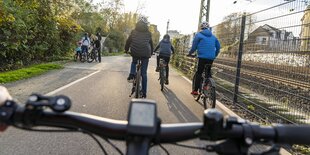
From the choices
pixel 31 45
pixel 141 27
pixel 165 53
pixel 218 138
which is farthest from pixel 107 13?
pixel 218 138

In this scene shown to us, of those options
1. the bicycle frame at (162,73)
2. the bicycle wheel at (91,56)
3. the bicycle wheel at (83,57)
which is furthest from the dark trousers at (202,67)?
the bicycle wheel at (91,56)

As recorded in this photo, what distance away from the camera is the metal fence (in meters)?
5.97

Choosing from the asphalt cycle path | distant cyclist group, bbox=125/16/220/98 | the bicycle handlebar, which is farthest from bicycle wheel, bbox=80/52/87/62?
the bicycle handlebar

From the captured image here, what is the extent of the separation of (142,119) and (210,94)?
7.23 meters

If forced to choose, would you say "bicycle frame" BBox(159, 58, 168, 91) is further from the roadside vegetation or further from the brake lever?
the brake lever

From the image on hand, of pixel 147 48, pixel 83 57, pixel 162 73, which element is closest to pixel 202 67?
pixel 147 48

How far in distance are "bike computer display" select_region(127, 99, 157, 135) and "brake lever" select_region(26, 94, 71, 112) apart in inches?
9.0

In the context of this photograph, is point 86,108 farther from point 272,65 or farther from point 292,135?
point 292,135

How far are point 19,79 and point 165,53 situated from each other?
4804 mm

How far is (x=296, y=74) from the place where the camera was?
19.9 feet

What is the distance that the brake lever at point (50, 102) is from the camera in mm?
1219

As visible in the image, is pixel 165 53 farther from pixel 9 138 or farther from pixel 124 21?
pixel 124 21

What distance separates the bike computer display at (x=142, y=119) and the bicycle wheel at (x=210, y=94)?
699 centimetres

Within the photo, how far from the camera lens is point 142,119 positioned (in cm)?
119
